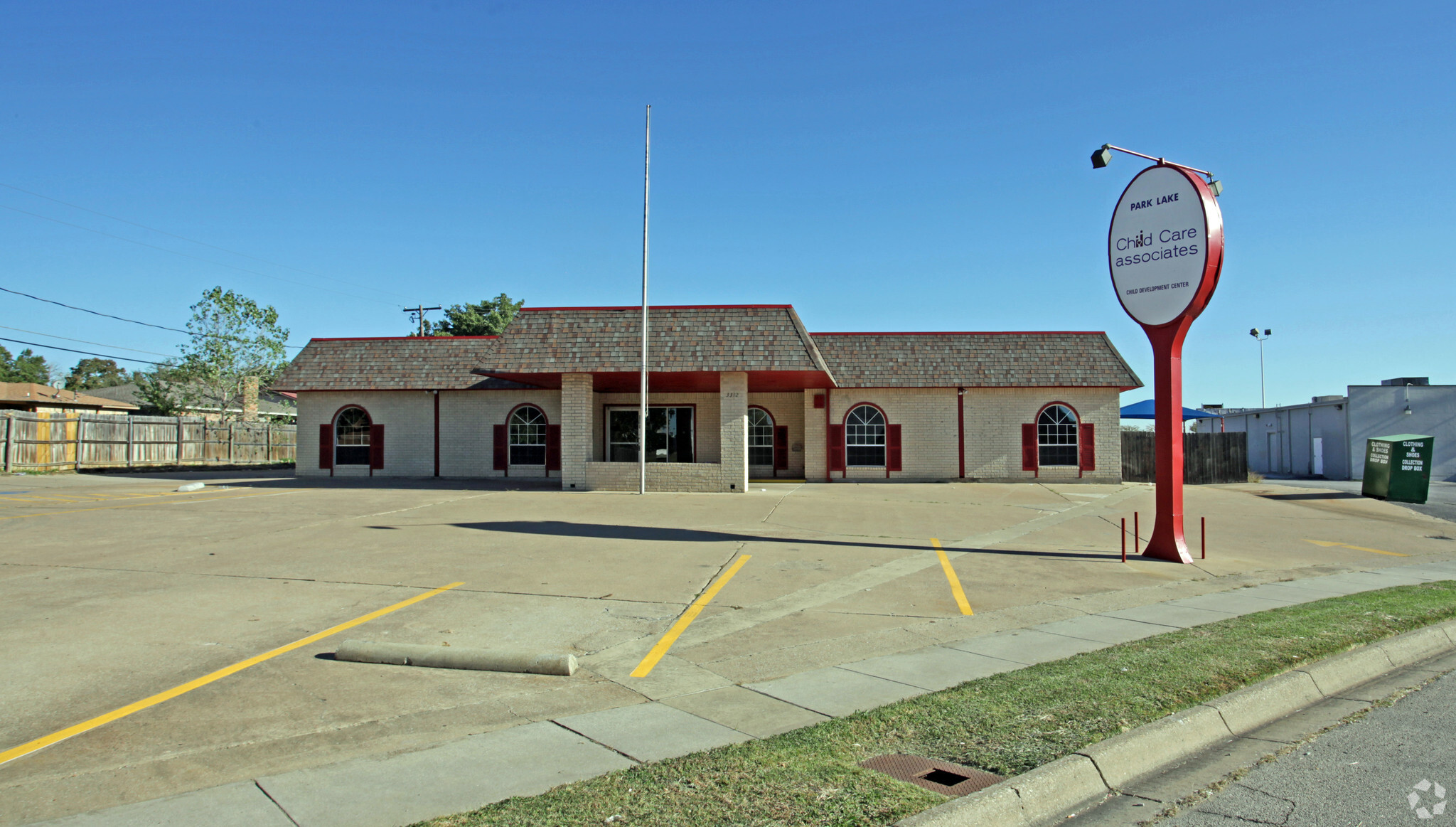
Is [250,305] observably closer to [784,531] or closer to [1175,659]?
[784,531]

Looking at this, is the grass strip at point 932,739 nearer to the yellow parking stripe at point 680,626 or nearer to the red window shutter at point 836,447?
the yellow parking stripe at point 680,626

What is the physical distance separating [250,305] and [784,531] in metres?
43.1

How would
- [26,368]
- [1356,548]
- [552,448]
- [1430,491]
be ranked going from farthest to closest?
[26,368] < [552,448] < [1430,491] < [1356,548]

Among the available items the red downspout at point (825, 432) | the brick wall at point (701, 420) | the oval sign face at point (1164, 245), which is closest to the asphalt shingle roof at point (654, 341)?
the brick wall at point (701, 420)

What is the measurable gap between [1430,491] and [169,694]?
32.9m

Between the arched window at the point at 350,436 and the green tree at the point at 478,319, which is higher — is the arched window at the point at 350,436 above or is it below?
below

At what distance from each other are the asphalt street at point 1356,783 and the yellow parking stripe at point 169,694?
6085 millimetres

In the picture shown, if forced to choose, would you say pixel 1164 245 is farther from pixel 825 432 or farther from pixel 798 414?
pixel 798 414

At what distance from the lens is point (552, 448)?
27406 millimetres

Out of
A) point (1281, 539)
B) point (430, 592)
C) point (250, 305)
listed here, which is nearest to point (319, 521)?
point (430, 592)

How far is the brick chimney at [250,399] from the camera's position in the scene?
46969 mm

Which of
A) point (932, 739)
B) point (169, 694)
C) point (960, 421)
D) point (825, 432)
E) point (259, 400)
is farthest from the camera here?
point (259, 400)

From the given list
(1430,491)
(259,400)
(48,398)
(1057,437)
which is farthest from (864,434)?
(259,400)

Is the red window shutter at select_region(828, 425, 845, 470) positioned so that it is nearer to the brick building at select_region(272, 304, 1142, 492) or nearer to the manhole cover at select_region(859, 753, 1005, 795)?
the brick building at select_region(272, 304, 1142, 492)
